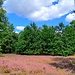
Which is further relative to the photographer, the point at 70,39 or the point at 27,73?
the point at 70,39

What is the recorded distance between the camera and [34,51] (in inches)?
2079

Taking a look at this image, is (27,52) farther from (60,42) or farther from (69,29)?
(69,29)

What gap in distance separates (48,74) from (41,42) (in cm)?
3693

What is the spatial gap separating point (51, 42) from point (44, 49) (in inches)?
88.4

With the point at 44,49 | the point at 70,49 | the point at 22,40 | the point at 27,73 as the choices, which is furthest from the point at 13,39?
the point at 27,73

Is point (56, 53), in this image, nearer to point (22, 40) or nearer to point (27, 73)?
point (22, 40)

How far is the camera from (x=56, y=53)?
2078 inches

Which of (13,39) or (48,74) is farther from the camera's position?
A: (13,39)

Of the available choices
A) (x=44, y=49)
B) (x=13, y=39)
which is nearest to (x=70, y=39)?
(x=44, y=49)

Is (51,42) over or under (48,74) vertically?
over

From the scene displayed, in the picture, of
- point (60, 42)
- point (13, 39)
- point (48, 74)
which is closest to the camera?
point (48, 74)

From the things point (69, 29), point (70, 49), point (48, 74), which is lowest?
point (48, 74)

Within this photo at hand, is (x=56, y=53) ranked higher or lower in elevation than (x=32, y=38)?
lower

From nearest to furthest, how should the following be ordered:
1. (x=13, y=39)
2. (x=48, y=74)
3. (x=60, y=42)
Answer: (x=48, y=74) → (x=60, y=42) → (x=13, y=39)
